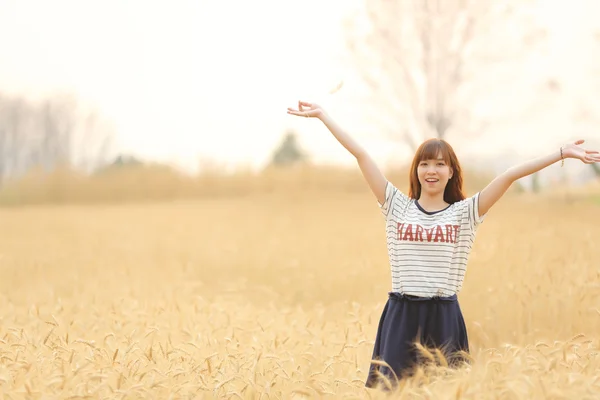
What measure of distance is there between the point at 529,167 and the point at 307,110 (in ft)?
3.88

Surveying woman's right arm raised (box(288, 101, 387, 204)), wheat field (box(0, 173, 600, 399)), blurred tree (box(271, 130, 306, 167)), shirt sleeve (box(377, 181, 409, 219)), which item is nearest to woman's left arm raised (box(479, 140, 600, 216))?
shirt sleeve (box(377, 181, 409, 219))

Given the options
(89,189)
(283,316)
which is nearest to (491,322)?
(283,316)

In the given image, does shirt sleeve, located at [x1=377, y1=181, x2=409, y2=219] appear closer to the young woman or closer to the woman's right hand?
the young woman

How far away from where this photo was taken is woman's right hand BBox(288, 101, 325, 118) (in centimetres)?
425

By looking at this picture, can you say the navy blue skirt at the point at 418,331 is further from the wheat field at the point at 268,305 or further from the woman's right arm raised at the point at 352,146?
the woman's right arm raised at the point at 352,146

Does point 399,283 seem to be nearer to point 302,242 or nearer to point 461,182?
point 461,182

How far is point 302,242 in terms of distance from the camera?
11461 mm

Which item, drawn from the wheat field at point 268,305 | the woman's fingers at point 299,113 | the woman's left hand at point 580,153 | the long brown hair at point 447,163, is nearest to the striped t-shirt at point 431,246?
the long brown hair at point 447,163

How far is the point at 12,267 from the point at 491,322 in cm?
605

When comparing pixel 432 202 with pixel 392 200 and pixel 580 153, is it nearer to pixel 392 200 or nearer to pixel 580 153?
pixel 392 200

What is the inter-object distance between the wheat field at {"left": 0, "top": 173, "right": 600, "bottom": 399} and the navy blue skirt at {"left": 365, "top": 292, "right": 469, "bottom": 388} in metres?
0.17

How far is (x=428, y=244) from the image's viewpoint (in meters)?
4.10

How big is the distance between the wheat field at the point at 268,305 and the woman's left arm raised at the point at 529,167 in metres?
0.76

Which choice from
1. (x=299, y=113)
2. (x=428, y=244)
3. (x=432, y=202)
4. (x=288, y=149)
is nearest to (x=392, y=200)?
(x=432, y=202)
